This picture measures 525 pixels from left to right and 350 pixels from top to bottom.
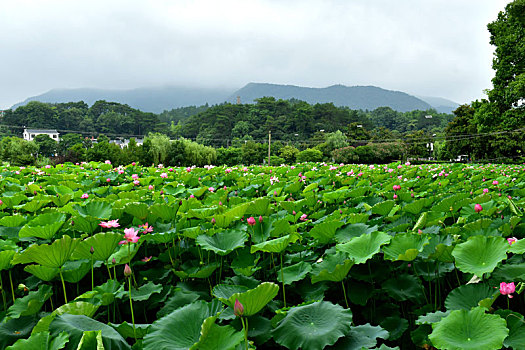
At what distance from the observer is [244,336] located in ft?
2.53

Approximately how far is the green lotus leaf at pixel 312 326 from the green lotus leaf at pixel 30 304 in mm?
747

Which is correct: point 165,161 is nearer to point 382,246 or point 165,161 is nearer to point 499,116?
point 499,116

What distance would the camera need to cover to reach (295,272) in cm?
119

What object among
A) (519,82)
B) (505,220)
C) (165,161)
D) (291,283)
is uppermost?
(519,82)

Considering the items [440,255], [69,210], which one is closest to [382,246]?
[440,255]

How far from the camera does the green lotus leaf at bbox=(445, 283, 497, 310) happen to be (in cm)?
100

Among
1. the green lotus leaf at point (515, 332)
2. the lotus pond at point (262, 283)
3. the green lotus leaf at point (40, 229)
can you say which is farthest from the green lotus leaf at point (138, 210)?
the green lotus leaf at point (515, 332)

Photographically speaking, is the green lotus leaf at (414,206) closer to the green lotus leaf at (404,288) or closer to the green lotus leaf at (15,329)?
the green lotus leaf at (404,288)

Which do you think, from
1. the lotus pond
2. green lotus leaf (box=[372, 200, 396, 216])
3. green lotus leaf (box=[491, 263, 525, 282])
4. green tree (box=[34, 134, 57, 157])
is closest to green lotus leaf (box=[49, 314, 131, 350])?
the lotus pond

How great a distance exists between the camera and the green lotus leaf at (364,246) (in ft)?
3.69

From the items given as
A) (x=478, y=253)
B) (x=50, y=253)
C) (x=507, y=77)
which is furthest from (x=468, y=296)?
(x=507, y=77)

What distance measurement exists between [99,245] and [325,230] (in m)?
0.84

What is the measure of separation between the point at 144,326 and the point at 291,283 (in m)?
0.52

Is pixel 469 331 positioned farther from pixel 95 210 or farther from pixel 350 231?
pixel 95 210
